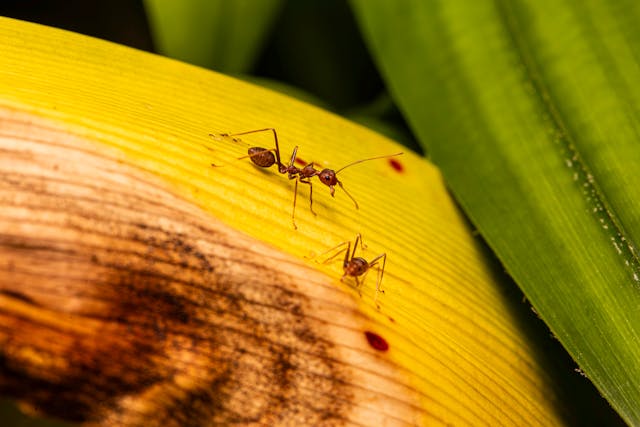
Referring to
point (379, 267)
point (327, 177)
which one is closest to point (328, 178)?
point (327, 177)

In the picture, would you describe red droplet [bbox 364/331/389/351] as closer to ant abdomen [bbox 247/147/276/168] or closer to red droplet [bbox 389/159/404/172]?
ant abdomen [bbox 247/147/276/168]

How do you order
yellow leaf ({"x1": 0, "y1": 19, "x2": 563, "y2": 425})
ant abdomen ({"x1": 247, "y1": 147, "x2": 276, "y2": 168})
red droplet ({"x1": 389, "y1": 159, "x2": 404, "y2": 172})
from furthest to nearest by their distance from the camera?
red droplet ({"x1": 389, "y1": 159, "x2": 404, "y2": 172}), ant abdomen ({"x1": 247, "y1": 147, "x2": 276, "y2": 168}), yellow leaf ({"x1": 0, "y1": 19, "x2": 563, "y2": 425})

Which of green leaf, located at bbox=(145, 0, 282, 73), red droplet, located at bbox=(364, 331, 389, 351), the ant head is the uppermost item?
green leaf, located at bbox=(145, 0, 282, 73)

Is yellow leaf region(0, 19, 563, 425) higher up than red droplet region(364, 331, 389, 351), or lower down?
higher up

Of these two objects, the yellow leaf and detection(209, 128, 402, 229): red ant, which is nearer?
the yellow leaf

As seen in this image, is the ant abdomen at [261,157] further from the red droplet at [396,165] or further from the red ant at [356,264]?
the red droplet at [396,165]

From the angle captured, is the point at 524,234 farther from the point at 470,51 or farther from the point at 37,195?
the point at 37,195

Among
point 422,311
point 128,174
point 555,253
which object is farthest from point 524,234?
point 128,174

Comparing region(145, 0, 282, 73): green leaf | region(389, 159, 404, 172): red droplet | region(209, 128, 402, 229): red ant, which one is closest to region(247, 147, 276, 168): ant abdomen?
region(209, 128, 402, 229): red ant
